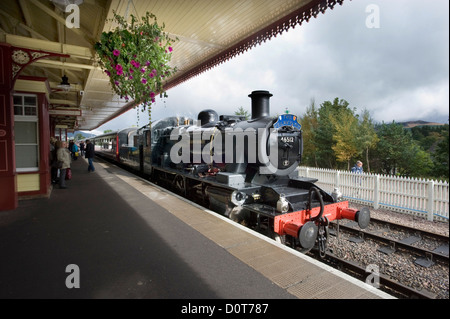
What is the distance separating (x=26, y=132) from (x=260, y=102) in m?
5.86

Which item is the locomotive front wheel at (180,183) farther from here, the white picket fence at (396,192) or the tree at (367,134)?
the tree at (367,134)

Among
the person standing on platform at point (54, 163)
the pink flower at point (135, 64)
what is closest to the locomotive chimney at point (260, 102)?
the pink flower at point (135, 64)

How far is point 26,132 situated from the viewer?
19.7ft

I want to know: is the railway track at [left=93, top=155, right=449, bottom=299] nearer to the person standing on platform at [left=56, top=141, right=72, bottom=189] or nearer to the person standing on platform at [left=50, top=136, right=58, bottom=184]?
the person standing on platform at [left=56, top=141, right=72, bottom=189]

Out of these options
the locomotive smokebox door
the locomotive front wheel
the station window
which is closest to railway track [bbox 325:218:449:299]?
the locomotive smokebox door

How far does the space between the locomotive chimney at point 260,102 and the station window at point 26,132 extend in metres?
5.48

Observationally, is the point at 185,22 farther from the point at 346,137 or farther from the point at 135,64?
the point at 346,137

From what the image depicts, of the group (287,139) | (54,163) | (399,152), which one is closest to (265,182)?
(287,139)

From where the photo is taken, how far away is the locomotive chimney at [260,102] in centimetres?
560

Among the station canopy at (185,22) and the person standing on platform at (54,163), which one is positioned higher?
the station canopy at (185,22)

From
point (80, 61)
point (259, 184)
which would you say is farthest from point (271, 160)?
point (80, 61)

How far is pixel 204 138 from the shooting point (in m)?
6.51

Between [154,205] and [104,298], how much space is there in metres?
3.36
